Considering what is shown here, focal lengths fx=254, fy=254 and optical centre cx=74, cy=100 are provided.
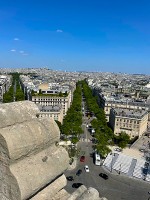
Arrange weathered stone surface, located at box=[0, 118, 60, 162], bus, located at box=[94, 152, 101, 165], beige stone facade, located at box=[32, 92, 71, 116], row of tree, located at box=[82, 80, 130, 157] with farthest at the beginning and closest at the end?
beige stone facade, located at box=[32, 92, 71, 116] < row of tree, located at box=[82, 80, 130, 157] < bus, located at box=[94, 152, 101, 165] < weathered stone surface, located at box=[0, 118, 60, 162]

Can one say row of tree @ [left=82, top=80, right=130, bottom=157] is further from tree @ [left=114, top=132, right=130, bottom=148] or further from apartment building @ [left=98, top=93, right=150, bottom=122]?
apartment building @ [left=98, top=93, right=150, bottom=122]

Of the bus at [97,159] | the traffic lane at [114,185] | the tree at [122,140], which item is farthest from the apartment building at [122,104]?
the traffic lane at [114,185]

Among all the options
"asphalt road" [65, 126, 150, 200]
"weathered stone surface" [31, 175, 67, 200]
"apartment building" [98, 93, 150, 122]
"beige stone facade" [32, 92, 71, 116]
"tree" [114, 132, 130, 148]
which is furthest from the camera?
"apartment building" [98, 93, 150, 122]

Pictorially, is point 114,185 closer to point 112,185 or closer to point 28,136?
point 112,185

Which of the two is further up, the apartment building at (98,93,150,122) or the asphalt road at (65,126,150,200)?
the apartment building at (98,93,150,122)

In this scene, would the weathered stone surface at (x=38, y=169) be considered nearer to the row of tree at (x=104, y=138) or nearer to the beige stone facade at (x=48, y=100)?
the row of tree at (x=104, y=138)

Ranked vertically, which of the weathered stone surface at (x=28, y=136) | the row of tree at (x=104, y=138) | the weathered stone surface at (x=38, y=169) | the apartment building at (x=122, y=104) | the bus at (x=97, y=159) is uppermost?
the weathered stone surface at (x=28, y=136)

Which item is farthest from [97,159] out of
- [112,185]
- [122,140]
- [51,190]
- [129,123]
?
[51,190]

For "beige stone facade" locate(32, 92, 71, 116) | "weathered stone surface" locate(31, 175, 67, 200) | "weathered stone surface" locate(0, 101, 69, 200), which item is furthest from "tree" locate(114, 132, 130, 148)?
"weathered stone surface" locate(0, 101, 69, 200)

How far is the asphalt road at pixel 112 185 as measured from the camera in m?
39.3

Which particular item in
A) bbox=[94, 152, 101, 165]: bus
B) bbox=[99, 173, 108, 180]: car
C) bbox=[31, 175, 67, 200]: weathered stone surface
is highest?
bbox=[31, 175, 67, 200]: weathered stone surface

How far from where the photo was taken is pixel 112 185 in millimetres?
42344

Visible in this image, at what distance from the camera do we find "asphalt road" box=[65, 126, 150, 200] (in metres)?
39.3

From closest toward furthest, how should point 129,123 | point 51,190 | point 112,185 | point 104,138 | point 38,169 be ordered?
point 38,169
point 51,190
point 112,185
point 104,138
point 129,123
